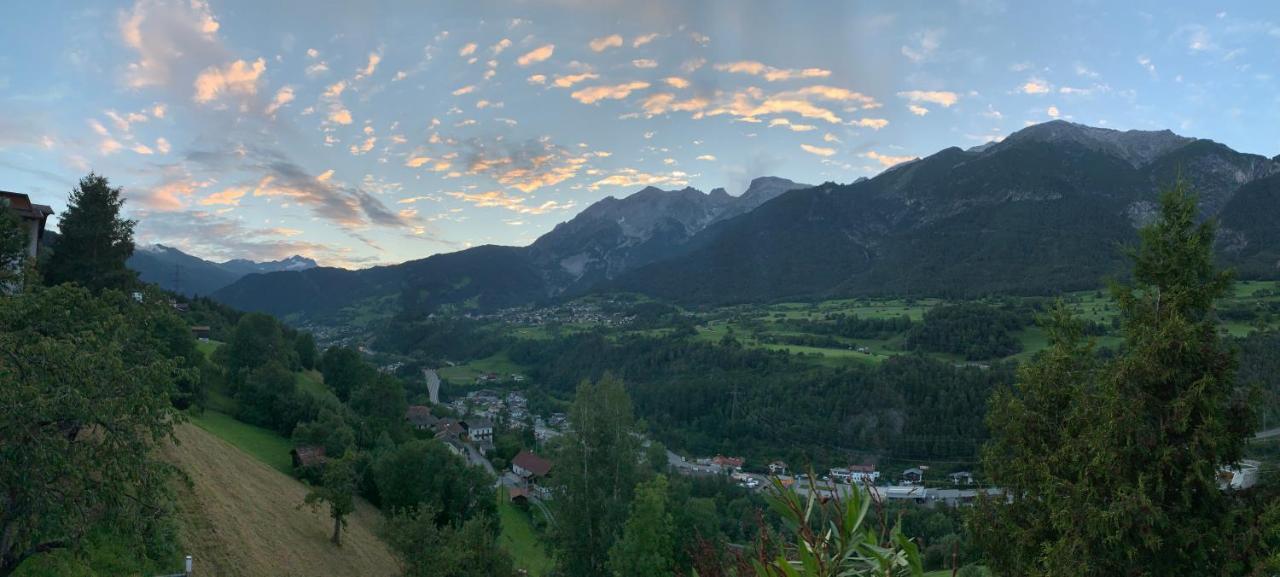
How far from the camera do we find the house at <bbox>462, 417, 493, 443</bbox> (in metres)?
66.7

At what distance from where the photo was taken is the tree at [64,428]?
7809 mm

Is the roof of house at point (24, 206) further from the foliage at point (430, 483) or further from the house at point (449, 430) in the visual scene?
the house at point (449, 430)

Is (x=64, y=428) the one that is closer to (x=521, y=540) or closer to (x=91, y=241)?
(x=91, y=241)

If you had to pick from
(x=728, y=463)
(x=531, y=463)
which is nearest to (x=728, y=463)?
(x=728, y=463)

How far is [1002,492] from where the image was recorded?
11844 millimetres

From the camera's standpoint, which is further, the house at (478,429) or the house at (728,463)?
the house at (478,429)

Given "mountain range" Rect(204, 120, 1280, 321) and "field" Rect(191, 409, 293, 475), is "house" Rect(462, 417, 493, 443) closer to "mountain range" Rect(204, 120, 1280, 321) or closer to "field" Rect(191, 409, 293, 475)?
"field" Rect(191, 409, 293, 475)

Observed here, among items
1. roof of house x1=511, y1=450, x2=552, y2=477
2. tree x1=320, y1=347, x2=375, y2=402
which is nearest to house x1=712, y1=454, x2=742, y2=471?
roof of house x1=511, y1=450, x2=552, y2=477

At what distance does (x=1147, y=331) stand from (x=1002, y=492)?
4.51 metres

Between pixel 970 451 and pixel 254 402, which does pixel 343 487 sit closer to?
pixel 254 402

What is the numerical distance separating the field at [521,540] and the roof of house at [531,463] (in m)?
7.84

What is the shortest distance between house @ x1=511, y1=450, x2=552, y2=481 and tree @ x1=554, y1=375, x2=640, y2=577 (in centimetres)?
3013

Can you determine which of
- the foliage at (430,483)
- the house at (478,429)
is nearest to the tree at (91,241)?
the foliage at (430,483)

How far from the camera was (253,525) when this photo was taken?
21469 millimetres
